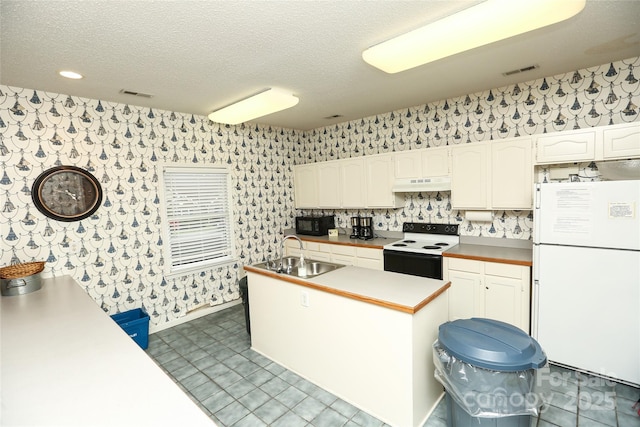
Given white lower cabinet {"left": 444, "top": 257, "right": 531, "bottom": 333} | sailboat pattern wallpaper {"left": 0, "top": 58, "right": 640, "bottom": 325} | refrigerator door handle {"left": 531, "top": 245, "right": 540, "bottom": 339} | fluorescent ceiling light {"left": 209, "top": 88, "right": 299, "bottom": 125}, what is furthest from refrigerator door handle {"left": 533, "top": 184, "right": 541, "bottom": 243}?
fluorescent ceiling light {"left": 209, "top": 88, "right": 299, "bottom": 125}

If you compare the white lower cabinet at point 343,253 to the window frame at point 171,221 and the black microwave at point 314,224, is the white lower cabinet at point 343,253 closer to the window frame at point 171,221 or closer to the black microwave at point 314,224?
the black microwave at point 314,224

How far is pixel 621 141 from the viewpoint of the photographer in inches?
98.5

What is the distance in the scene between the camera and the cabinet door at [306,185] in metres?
4.92

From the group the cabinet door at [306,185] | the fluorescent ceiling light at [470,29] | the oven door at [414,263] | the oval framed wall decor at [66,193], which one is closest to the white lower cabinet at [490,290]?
the oven door at [414,263]

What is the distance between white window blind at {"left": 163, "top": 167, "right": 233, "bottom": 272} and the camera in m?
3.80

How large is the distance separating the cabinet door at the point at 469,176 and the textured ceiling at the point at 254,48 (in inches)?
26.6

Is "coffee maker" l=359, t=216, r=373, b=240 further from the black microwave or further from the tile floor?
the tile floor

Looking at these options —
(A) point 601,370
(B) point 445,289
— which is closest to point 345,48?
(B) point 445,289

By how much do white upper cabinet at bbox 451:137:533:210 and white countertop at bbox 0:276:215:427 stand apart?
3.25 m

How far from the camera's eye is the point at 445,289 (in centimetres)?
222

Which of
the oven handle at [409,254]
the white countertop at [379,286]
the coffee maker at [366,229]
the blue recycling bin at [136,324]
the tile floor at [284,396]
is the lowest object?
the tile floor at [284,396]

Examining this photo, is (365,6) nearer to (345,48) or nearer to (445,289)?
(345,48)

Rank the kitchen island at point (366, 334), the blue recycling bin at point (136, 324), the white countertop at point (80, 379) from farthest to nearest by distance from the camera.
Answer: the blue recycling bin at point (136, 324) → the kitchen island at point (366, 334) → the white countertop at point (80, 379)

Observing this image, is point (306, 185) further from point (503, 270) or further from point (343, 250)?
point (503, 270)
